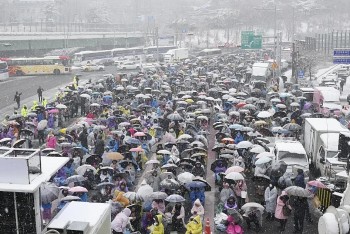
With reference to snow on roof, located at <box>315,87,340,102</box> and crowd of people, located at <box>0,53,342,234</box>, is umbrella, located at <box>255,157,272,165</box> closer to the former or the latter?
crowd of people, located at <box>0,53,342,234</box>

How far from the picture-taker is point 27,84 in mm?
44312

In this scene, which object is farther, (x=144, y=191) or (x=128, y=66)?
(x=128, y=66)

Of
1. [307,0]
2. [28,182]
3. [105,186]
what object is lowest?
[105,186]

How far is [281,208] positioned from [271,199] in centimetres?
59

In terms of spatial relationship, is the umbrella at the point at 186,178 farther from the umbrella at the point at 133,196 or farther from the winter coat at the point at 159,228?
the winter coat at the point at 159,228

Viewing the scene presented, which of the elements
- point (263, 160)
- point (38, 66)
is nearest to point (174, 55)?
point (38, 66)

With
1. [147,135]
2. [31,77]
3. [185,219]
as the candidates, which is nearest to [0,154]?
Result: [185,219]

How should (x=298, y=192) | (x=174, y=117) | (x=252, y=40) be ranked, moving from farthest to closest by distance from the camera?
(x=252, y=40) → (x=174, y=117) → (x=298, y=192)

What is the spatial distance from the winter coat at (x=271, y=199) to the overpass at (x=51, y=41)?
5534 centimetres

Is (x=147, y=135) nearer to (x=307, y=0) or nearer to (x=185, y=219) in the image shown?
(x=185, y=219)

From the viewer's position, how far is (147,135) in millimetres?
18297

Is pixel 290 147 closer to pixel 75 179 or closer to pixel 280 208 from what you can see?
pixel 280 208

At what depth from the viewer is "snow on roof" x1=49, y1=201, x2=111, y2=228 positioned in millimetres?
7980

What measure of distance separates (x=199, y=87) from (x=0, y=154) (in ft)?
77.7
